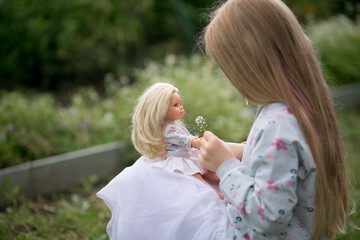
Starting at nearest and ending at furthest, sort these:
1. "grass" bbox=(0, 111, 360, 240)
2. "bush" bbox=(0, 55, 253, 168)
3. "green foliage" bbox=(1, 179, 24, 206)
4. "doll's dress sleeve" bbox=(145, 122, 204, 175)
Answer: "doll's dress sleeve" bbox=(145, 122, 204, 175) < "grass" bbox=(0, 111, 360, 240) < "green foliage" bbox=(1, 179, 24, 206) < "bush" bbox=(0, 55, 253, 168)

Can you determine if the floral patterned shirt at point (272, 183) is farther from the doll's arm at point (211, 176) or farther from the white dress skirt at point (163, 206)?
the doll's arm at point (211, 176)

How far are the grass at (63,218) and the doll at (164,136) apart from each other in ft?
4.47

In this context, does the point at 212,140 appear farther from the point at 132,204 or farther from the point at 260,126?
the point at 132,204

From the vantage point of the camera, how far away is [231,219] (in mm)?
1461

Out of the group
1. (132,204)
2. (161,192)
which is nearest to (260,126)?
(161,192)

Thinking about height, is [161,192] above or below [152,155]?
below

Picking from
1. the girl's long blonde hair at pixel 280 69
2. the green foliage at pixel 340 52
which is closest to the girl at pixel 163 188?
the girl's long blonde hair at pixel 280 69

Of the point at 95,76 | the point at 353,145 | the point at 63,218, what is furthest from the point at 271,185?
the point at 95,76

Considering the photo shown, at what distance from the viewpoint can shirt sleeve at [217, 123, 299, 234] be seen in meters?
1.29

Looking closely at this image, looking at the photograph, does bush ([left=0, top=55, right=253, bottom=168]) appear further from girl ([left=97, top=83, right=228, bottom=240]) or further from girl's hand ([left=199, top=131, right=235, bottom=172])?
girl's hand ([left=199, top=131, right=235, bottom=172])

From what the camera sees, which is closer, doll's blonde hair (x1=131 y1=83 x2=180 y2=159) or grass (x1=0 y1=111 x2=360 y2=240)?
doll's blonde hair (x1=131 y1=83 x2=180 y2=159)

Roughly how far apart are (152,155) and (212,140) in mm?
297

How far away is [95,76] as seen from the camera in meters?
6.78

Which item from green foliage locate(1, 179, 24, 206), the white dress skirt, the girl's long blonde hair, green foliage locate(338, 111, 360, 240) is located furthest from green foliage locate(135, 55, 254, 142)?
the girl's long blonde hair
